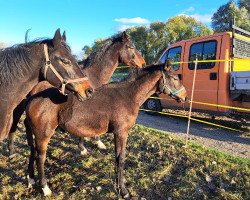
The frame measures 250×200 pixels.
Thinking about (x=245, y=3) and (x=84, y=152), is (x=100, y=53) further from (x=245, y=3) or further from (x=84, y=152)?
(x=245, y=3)

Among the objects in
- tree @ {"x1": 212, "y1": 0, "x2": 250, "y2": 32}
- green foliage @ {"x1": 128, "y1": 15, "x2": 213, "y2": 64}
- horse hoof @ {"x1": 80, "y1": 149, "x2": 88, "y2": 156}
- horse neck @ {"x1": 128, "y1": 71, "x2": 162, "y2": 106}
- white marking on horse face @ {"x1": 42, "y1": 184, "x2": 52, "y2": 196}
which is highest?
tree @ {"x1": 212, "y1": 0, "x2": 250, "y2": 32}

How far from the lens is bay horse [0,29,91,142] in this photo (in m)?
3.96

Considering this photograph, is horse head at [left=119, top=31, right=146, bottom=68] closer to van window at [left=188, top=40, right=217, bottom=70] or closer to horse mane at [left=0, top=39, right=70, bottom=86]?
van window at [left=188, top=40, right=217, bottom=70]

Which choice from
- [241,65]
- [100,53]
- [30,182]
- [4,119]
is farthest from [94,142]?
[241,65]

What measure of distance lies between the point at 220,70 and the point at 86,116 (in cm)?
530

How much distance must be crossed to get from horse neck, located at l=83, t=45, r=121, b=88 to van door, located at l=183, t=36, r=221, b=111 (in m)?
3.15

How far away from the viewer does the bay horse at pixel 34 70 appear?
156 inches

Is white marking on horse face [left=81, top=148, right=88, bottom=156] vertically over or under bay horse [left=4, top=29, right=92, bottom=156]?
under

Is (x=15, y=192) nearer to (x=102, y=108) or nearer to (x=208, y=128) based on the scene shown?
(x=102, y=108)

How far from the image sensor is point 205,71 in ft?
30.4

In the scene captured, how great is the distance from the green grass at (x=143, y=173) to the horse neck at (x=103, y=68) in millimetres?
1563

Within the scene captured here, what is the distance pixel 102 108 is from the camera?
498 cm

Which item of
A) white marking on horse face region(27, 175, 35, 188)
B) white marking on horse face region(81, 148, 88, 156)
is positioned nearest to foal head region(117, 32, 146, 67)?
white marking on horse face region(81, 148, 88, 156)

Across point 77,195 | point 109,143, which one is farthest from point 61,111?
point 109,143
